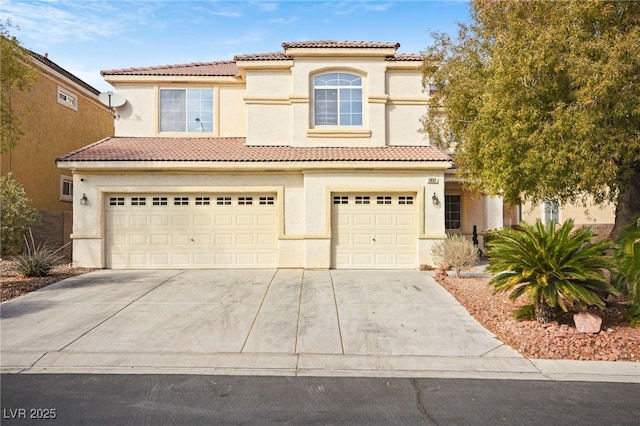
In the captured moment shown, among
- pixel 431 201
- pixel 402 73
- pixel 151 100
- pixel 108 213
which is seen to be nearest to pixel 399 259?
pixel 431 201

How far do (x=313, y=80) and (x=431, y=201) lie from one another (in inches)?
224

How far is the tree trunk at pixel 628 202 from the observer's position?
10.6 meters

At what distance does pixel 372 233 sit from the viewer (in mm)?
14562

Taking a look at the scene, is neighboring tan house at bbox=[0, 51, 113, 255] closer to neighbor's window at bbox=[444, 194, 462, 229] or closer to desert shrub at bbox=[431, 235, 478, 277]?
desert shrub at bbox=[431, 235, 478, 277]

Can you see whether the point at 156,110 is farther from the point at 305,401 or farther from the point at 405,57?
the point at 305,401

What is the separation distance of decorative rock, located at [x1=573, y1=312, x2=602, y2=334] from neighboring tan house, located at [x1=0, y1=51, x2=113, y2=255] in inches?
662

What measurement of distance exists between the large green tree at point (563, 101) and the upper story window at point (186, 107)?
10359 mm

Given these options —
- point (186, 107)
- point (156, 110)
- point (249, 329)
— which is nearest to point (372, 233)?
point (249, 329)

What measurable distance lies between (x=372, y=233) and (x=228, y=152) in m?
5.24

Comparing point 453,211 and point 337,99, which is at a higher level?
point 337,99

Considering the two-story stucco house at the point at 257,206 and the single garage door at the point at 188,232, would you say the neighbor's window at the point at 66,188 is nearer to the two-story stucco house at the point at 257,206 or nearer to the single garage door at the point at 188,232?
the two-story stucco house at the point at 257,206

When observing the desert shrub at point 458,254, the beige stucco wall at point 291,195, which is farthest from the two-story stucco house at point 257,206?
the desert shrub at point 458,254

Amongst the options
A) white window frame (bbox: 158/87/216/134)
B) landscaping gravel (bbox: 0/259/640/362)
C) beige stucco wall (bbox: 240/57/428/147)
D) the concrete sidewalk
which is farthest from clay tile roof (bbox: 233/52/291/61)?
landscaping gravel (bbox: 0/259/640/362)

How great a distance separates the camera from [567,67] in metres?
9.06
